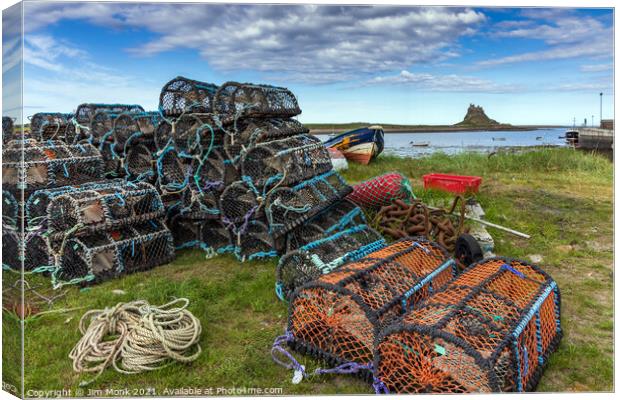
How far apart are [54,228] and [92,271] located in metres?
0.60

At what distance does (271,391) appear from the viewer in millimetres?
3006

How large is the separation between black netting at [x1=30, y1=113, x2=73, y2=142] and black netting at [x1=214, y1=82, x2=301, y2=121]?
289 centimetres

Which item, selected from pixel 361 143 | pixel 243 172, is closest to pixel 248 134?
pixel 243 172

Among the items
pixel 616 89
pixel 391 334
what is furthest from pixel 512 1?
pixel 391 334

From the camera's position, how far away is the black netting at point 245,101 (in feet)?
18.8

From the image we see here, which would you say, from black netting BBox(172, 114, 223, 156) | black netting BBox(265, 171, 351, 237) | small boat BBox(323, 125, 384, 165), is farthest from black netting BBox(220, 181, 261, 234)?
small boat BBox(323, 125, 384, 165)

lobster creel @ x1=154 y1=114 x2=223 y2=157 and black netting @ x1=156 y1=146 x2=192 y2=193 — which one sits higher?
lobster creel @ x1=154 y1=114 x2=223 y2=157

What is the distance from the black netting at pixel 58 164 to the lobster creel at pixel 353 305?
374cm

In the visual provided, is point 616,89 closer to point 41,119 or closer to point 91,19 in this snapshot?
point 91,19

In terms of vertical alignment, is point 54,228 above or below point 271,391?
above

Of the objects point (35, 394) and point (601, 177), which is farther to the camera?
point (601, 177)

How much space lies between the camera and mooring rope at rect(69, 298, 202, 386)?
323 cm

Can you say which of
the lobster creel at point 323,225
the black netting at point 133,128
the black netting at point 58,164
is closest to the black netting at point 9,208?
the black netting at point 58,164

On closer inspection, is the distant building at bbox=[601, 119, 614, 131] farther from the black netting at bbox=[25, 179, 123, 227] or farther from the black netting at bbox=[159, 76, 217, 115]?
the black netting at bbox=[25, 179, 123, 227]
